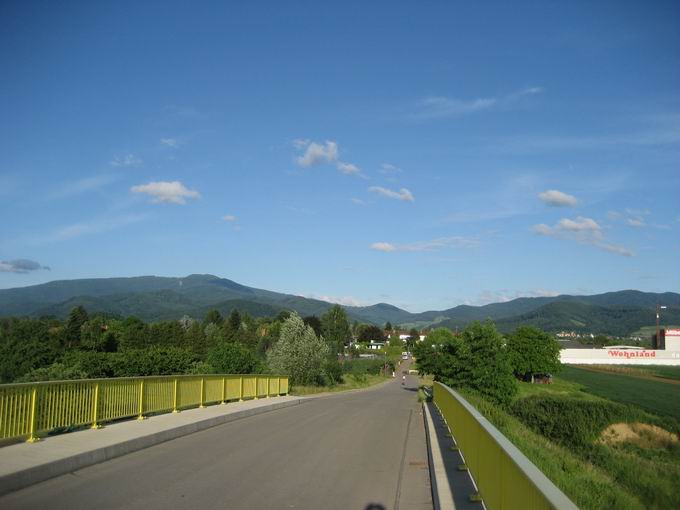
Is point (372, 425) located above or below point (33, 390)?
below

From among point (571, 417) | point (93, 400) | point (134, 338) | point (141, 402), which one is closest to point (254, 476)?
A: point (93, 400)

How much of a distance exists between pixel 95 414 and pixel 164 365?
7101 cm

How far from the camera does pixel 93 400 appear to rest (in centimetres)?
1381

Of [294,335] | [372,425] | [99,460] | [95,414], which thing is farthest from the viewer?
[294,335]

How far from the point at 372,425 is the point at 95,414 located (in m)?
8.38

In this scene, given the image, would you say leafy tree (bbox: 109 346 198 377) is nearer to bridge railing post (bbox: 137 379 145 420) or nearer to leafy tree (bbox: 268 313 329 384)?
leafy tree (bbox: 268 313 329 384)

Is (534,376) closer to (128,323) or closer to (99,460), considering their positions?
(99,460)

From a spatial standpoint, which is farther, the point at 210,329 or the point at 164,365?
the point at 210,329

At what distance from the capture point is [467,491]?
8.59m

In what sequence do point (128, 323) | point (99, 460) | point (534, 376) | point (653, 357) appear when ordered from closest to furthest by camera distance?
point (99, 460) → point (534, 376) → point (653, 357) → point (128, 323)

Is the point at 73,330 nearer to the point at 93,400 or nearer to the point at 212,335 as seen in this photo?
the point at 212,335

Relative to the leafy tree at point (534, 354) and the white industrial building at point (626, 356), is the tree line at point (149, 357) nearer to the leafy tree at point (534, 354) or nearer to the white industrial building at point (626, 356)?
the leafy tree at point (534, 354)

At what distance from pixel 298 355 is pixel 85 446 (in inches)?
1989

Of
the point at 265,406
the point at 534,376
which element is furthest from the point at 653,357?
the point at 265,406
